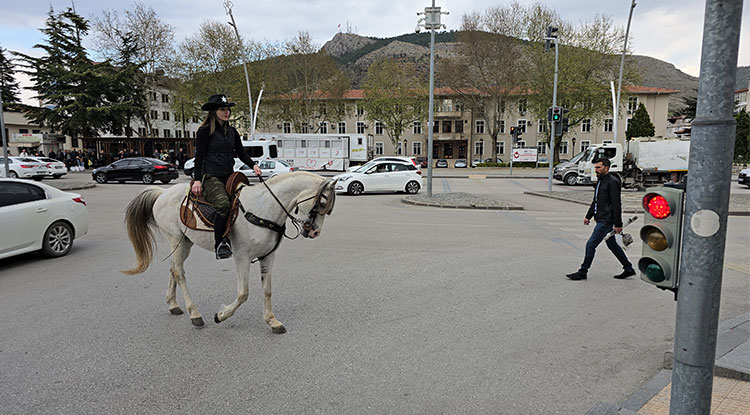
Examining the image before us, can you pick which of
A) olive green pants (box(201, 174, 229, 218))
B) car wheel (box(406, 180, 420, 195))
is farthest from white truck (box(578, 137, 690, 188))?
olive green pants (box(201, 174, 229, 218))

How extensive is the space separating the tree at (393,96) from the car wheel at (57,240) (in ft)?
174

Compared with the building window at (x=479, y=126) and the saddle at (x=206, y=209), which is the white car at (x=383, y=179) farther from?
the building window at (x=479, y=126)

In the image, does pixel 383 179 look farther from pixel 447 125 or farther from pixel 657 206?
pixel 447 125

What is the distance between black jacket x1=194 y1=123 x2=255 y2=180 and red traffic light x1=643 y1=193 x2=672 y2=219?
3982mm

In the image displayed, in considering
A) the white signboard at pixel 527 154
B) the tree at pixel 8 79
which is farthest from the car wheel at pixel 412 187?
the tree at pixel 8 79

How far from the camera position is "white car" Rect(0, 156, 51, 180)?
26.7 meters

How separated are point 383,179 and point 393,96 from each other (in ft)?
134

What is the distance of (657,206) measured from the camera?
2758 mm

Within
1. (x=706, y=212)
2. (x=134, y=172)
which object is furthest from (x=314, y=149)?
(x=706, y=212)

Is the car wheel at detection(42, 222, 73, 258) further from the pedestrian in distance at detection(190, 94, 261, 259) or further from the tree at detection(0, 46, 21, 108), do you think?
the tree at detection(0, 46, 21, 108)

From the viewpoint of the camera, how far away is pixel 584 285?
6789 millimetres

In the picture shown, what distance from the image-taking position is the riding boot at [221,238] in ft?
15.6

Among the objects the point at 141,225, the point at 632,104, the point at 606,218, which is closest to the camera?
the point at 141,225

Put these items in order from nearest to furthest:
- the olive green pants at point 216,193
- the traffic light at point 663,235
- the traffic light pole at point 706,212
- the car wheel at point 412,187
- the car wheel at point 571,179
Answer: the traffic light pole at point 706,212 < the traffic light at point 663,235 < the olive green pants at point 216,193 < the car wheel at point 412,187 < the car wheel at point 571,179
